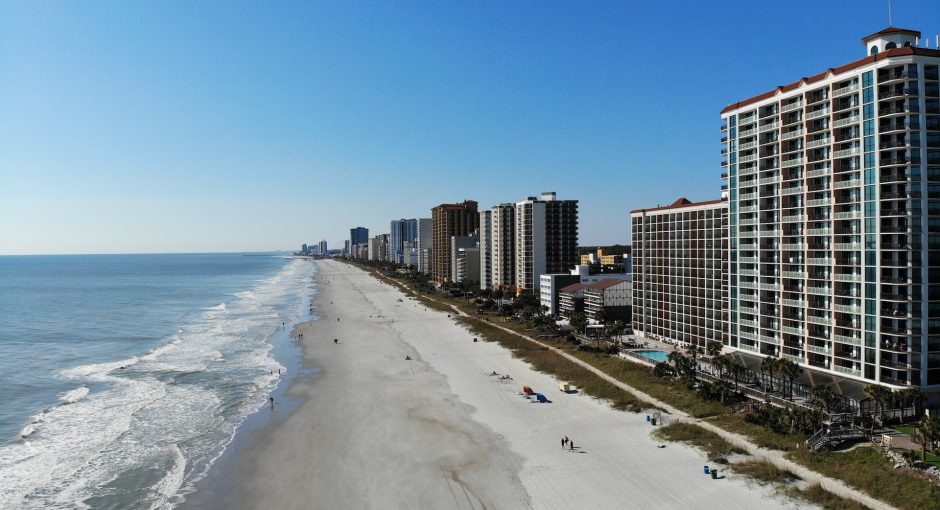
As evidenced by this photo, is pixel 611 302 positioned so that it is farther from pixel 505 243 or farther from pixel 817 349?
pixel 505 243

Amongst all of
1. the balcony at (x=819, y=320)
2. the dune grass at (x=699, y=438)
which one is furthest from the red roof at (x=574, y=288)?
the dune grass at (x=699, y=438)

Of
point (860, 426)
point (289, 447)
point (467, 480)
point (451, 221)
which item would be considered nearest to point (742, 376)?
point (860, 426)

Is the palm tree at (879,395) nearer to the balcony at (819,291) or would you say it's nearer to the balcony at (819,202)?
the balcony at (819,291)

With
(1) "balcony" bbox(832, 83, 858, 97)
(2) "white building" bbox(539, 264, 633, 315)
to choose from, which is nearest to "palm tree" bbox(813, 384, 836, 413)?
(1) "balcony" bbox(832, 83, 858, 97)

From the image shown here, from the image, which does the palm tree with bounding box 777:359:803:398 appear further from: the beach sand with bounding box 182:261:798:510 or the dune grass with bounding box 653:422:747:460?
the beach sand with bounding box 182:261:798:510

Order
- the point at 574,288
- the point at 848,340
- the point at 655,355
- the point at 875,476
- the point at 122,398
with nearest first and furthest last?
the point at 875,476 → the point at 848,340 → the point at 122,398 → the point at 655,355 → the point at 574,288

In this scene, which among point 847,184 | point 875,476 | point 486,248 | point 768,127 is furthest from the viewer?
point 486,248

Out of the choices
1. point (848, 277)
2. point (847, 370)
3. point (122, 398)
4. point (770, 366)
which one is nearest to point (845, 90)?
point (848, 277)
